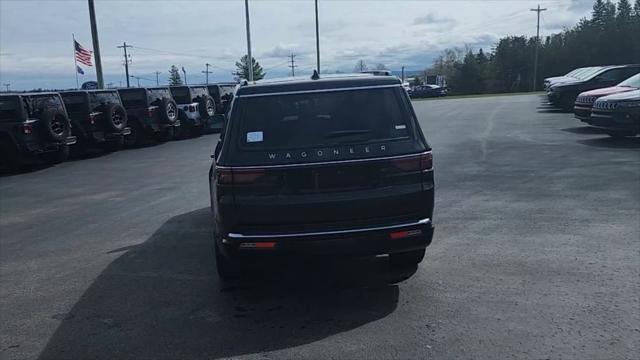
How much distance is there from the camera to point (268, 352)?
13.7 feet

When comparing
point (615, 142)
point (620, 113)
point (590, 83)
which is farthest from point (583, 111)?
point (590, 83)

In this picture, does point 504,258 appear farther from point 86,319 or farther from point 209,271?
point 86,319

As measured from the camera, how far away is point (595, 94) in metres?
17.1

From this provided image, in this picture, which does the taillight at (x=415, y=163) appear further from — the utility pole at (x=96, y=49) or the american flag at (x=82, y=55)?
the american flag at (x=82, y=55)

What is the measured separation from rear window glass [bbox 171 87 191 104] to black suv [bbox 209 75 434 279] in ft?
63.8

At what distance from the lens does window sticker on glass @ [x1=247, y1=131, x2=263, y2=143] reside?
15.6 feet

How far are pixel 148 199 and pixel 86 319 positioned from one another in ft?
18.4

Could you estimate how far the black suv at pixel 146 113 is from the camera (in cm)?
2048

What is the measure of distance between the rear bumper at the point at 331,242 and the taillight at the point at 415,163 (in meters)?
0.43

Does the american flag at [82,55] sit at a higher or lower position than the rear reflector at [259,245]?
higher

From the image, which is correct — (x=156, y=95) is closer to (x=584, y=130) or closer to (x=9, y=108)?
(x=9, y=108)

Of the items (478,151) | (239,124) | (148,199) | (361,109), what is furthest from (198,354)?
(478,151)

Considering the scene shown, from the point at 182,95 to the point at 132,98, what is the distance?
3.26 m

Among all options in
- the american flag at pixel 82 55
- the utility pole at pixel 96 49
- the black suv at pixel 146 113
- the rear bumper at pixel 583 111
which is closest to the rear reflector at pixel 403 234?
the rear bumper at pixel 583 111
